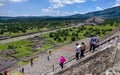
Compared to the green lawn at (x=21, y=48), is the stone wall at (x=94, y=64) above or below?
above

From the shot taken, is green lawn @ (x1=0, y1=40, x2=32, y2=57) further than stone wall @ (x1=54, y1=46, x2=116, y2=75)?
Yes

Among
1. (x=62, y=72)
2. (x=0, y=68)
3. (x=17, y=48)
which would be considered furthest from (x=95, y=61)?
(x=17, y=48)

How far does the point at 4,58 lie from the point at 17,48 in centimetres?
909

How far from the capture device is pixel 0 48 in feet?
217

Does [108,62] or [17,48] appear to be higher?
[108,62]

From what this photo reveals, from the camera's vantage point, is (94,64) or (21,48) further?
(21,48)

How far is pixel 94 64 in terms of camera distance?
619 inches

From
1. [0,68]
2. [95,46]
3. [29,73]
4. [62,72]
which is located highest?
[95,46]

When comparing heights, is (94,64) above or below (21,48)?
above

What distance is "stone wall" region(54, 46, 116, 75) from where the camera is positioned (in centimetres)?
1535

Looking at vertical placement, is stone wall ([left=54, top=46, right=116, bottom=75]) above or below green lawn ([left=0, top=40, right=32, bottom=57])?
above

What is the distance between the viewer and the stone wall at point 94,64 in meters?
15.4

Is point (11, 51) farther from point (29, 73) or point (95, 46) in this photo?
point (95, 46)

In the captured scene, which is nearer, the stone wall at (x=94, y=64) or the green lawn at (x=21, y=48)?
the stone wall at (x=94, y=64)
